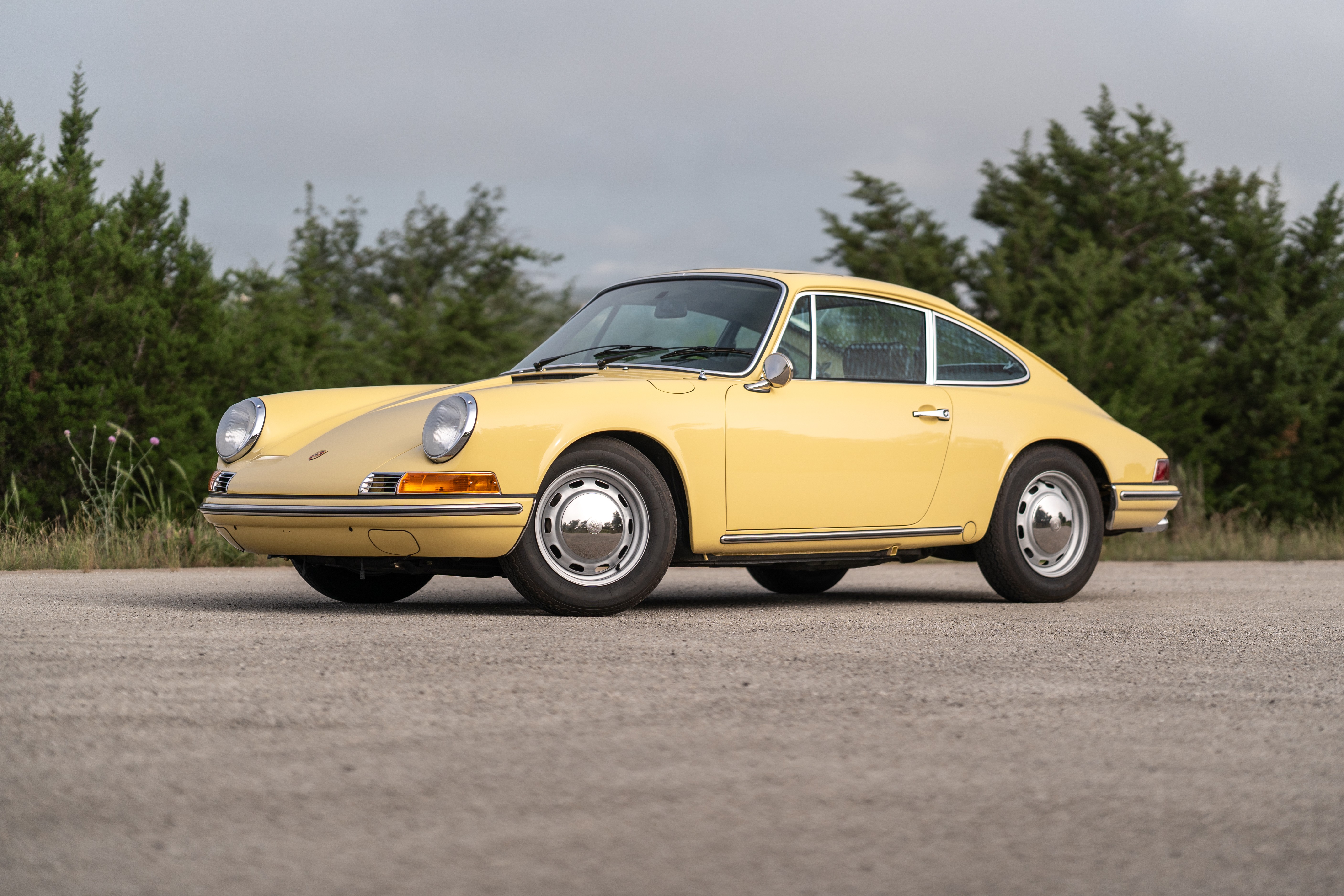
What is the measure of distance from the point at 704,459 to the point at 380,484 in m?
1.34

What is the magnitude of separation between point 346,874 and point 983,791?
51.5 inches

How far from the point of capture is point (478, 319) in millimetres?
23469

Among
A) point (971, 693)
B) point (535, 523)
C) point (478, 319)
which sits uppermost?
point (478, 319)

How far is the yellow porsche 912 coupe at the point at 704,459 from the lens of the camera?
5.99 m

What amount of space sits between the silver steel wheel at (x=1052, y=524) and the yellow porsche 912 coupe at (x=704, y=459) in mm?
11

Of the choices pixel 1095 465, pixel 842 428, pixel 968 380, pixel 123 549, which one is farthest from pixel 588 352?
pixel 123 549

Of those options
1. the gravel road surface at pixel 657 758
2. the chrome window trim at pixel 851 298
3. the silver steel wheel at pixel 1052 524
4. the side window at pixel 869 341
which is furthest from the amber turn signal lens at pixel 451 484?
the silver steel wheel at pixel 1052 524

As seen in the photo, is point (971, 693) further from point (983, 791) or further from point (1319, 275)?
point (1319, 275)

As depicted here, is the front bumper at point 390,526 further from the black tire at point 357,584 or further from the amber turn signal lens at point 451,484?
the black tire at point 357,584

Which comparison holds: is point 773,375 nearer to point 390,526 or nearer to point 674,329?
point 674,329

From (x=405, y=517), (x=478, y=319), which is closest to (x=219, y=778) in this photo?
(x=405, y=517)

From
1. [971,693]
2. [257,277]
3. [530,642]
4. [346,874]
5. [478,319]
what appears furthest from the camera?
[478,319]

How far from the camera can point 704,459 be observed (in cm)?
642

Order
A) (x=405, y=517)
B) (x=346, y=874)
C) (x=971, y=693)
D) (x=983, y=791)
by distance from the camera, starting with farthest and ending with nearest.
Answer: (x=405, y=517) < (x=971, y=693) < (x=983, y=791) < (x=346, y=874)
